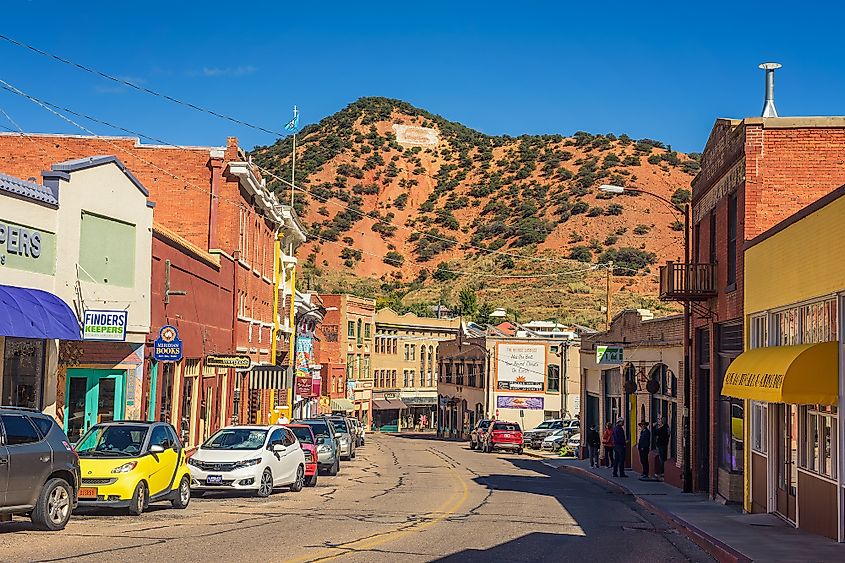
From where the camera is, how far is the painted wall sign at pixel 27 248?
21.8 metres

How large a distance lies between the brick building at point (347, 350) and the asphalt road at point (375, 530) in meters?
54.8

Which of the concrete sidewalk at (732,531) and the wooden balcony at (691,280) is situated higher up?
the wooden balcony at (691,280)

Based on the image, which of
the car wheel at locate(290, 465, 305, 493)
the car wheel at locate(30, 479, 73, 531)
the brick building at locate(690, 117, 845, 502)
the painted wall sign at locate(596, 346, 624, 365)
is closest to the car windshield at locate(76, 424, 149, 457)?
the car wheel at locate(30, 479, 73, 531)

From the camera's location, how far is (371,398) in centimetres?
9675

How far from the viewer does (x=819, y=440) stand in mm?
18656

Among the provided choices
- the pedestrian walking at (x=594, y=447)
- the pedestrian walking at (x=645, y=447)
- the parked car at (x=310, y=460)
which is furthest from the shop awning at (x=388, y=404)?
the parked car at (x=310, y=460)

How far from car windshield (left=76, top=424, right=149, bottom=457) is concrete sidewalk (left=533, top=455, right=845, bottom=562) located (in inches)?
413

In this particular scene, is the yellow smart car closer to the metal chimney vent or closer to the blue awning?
the blue awning

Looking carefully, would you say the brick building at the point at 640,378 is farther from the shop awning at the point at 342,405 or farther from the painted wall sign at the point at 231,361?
the shop awning at the point at 342,405

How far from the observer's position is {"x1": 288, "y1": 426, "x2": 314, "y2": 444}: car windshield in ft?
104

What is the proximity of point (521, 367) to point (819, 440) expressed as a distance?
57.1m

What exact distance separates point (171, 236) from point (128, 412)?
544cm

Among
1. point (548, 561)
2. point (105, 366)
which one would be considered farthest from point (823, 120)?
point (105, 366)

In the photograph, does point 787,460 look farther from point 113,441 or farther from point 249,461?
point 113,441
